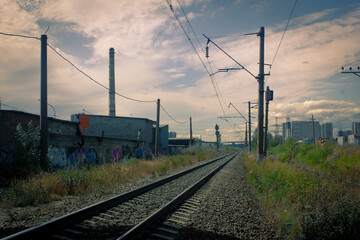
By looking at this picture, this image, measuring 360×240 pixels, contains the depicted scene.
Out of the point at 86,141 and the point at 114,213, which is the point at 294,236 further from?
the point at 86,141

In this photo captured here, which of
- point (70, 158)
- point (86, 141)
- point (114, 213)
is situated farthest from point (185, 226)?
point (86, 141)

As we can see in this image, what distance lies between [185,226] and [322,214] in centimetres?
266

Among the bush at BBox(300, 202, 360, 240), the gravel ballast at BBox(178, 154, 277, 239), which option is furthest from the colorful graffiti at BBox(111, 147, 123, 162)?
the bush at BBox(300, 202, 360, 240)

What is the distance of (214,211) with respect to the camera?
21.5 feet

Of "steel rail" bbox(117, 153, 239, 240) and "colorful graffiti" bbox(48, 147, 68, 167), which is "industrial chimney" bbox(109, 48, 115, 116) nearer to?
"colorful graffiti" bbox(48, 147, 68, 167)

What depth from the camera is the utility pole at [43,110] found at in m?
11.4

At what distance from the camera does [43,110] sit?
1170 centimetres

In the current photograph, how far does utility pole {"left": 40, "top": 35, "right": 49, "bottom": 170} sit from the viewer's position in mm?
11438

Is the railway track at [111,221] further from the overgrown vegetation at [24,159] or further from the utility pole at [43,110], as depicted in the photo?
the utility pole at [43,110]

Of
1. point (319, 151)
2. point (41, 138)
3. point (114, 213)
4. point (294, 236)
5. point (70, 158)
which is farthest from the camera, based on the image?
point (319, 151)

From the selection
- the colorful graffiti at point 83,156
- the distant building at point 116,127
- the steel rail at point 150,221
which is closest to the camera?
the steel rail at point 150,221

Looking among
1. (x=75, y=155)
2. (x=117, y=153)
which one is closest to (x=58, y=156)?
(x=75, y=155)

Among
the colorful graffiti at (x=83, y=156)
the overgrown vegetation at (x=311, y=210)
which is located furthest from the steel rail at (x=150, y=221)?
the colorful graffiti at (x=83, y=156)

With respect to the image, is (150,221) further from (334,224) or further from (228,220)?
(334,224)
